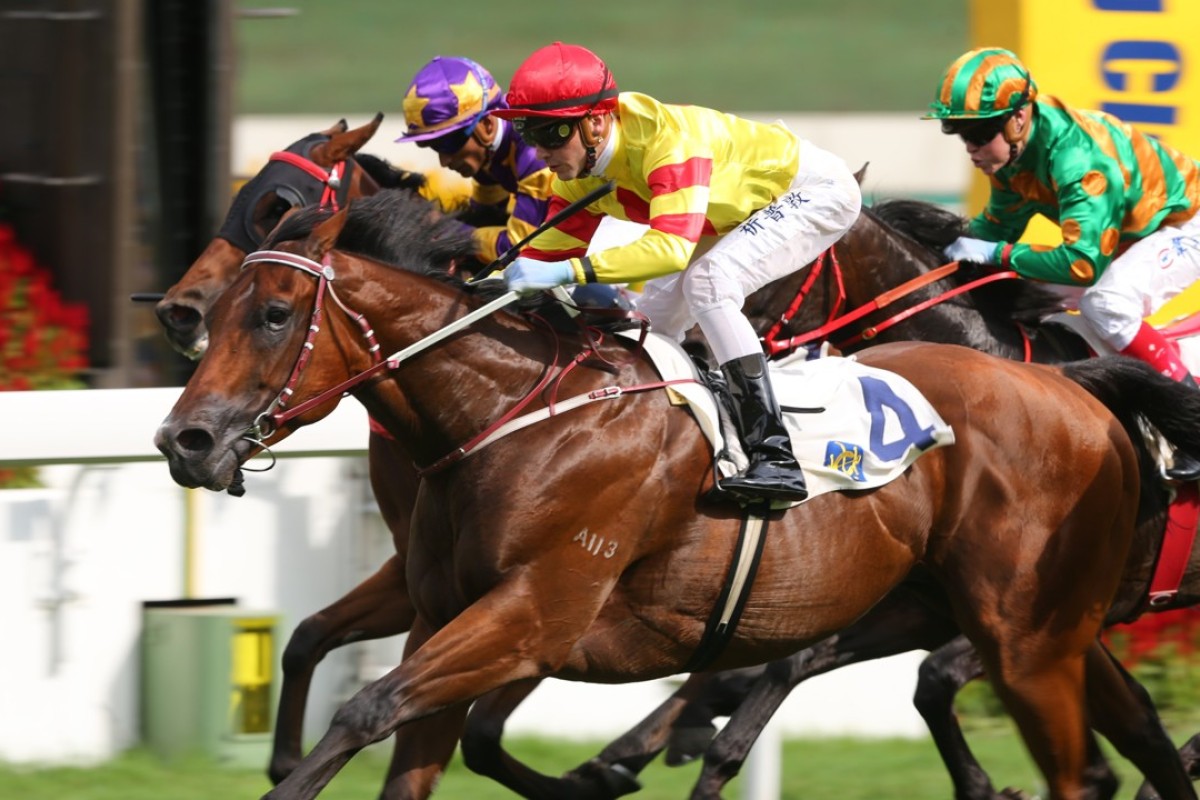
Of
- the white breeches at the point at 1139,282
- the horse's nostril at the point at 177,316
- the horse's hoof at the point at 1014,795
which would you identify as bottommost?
the horse's hoof at the point at 1014,795

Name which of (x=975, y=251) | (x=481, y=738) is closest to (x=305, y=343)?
(x=481, y=738)

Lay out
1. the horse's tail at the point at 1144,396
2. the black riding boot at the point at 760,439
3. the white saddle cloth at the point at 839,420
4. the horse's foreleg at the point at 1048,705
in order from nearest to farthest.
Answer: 1. the black riding boot at the point at 760,439
2. the white saddle cloth at the point at 839,420
3. the horse's foreleg at the point at 1048,705
4. the horse's tail at the point at 1144,396

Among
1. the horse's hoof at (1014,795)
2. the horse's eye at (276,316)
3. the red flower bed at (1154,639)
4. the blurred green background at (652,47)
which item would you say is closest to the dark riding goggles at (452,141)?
the horse's eye at (276,316)

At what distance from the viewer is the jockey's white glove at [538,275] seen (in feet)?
12.7

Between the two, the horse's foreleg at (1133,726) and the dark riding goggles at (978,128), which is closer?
the horse's foreleg at (1133,726)

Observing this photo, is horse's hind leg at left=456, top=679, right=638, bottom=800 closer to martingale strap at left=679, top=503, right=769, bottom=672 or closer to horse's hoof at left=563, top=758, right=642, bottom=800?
horse's hoof at left=563, top=758, right=642, bottom=800

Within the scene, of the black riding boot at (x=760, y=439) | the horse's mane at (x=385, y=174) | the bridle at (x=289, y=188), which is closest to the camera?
the black riding boot at (x=760, y=439)

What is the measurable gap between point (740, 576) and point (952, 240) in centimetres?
184

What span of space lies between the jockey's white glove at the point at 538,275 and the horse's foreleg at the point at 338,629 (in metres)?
1.34

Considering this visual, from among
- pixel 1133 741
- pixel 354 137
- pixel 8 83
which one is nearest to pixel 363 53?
pixel 8 83

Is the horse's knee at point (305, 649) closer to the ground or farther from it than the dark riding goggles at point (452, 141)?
closer to the ground

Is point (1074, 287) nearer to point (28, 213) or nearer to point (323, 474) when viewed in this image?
point (323, 474)

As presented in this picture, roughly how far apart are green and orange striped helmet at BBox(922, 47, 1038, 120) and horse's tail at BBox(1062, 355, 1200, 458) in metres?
0.81

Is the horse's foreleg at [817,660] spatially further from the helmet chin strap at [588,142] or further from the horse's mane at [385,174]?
the horse's mane at [385,174]
